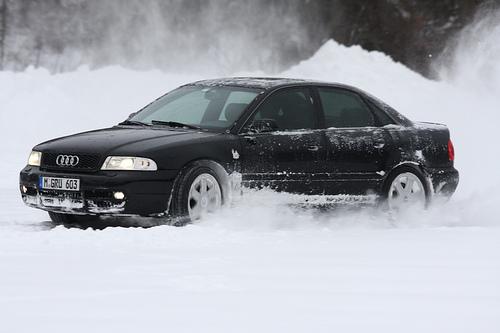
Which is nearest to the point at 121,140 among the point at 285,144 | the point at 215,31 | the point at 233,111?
the point at 233,111

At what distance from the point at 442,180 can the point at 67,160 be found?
378 centimetres

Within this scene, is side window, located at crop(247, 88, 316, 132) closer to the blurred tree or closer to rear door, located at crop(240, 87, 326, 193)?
rear door, located at crop(240, 87, 326, 193)

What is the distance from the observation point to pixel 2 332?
16.7 feet

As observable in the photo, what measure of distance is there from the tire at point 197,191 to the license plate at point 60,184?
2.49ft

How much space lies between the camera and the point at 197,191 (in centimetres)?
922

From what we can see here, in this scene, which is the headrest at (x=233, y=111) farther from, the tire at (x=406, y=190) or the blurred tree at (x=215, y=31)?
the blurred tree at (x=215, y=31)

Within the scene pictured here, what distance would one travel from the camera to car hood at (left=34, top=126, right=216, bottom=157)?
29.9 ft

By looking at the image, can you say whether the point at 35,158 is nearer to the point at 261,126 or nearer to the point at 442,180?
the point at 261,126

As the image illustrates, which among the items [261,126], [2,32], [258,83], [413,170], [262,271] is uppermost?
[2,32]

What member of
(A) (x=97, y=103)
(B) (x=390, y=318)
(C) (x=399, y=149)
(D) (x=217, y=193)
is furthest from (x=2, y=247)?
(A) (x=97, y=103)

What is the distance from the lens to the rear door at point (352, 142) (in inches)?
405

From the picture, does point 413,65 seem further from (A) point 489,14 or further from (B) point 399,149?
(B) point 399,149

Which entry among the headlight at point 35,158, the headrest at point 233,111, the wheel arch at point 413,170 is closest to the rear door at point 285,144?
the headrest at point 233,111

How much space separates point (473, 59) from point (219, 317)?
19.9m
